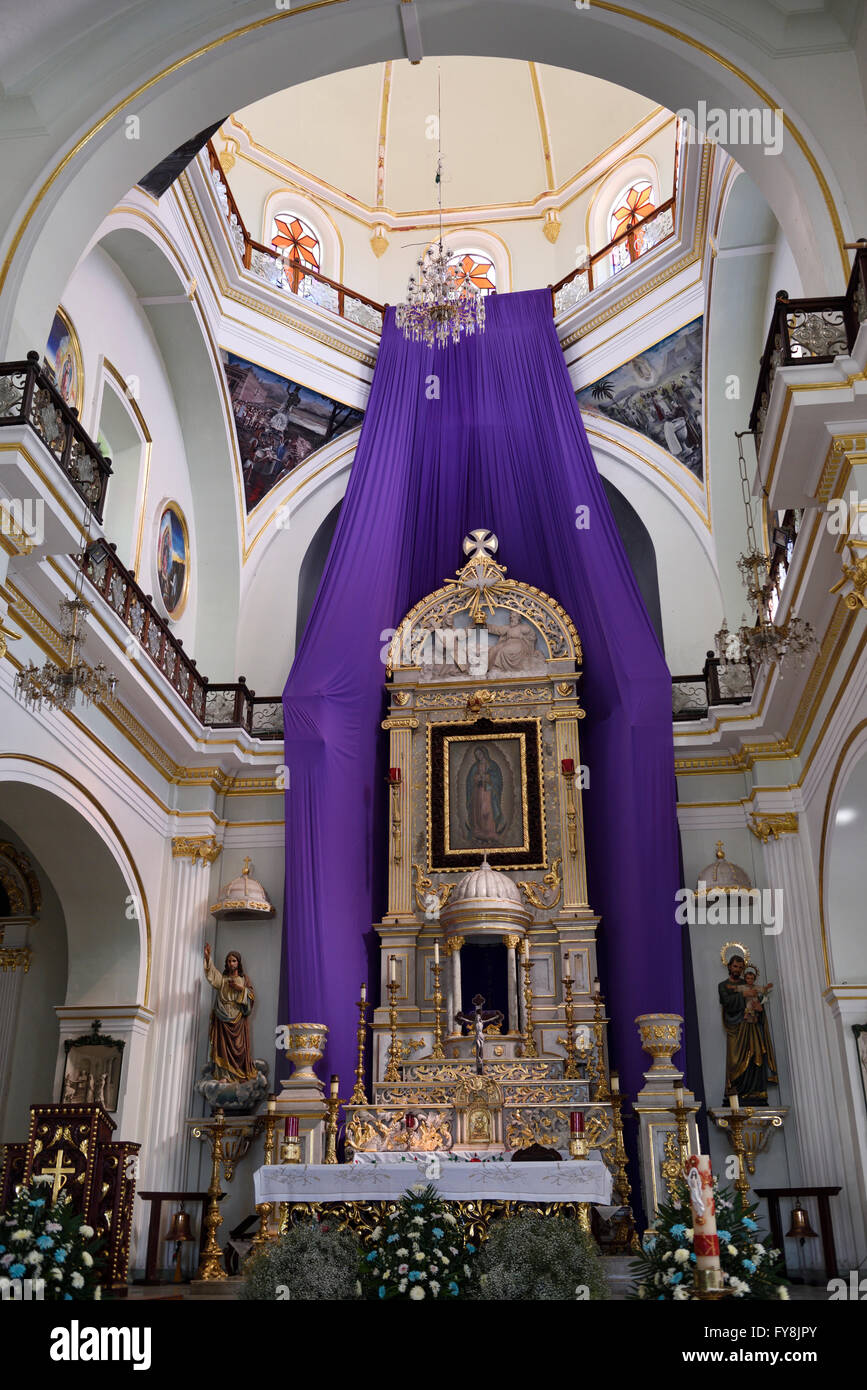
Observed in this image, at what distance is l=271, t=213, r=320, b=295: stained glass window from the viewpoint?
49.4 ft

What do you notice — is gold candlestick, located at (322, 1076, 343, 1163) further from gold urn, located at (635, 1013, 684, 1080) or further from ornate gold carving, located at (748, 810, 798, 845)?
ornate gold carving, located at (748, 810, 798, 845)

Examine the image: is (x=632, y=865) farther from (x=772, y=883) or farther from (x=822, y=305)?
(x=822, y=305)

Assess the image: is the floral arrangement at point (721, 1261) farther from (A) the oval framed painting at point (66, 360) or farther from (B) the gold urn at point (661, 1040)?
(A) the oval framed painting at point (66, 360)

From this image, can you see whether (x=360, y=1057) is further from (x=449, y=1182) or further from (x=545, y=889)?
(x=449, y=1182)

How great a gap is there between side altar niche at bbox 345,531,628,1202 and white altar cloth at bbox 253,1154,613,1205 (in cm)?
113

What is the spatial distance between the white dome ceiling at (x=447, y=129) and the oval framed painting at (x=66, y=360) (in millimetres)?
5768

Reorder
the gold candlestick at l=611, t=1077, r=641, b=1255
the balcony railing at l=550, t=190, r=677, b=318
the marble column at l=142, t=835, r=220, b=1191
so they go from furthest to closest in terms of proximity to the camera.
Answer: the balcony railing at l=550, t=190, r=677, b=318 < the marble column at l=142, t=835, r=220, b=1191 < the gold candlestick at l=611, t=1077, r=641, b=1255

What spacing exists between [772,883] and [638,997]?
1827 millimetres

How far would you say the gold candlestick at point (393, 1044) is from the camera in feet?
35.1

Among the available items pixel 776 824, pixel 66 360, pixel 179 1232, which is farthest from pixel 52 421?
pixel 776 824

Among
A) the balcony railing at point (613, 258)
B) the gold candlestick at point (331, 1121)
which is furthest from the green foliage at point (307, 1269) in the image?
the balcony railing at point (613, 258)

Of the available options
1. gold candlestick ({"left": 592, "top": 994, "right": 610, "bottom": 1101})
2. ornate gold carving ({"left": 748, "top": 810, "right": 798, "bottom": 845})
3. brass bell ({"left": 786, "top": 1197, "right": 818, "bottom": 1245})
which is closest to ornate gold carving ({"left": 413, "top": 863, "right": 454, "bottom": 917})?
gold candlestick ({"left": 592, "top": 994, "right": 610, "bottom": 1101})

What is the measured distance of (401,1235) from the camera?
627 centimetres
